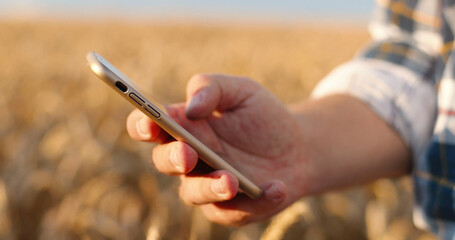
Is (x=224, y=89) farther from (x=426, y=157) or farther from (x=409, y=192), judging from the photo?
(x=409, y=192)

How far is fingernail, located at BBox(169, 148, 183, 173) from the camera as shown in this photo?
0.80 meters

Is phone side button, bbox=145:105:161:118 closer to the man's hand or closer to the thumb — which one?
the man's hand

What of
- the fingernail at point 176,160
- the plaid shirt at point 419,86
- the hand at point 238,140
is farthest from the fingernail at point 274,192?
the plaid shirt at point 419,86

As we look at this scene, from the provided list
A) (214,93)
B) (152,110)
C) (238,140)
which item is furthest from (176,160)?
(238,140)

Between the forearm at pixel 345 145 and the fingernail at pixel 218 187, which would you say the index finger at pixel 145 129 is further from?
the forearm at pixel 345 145

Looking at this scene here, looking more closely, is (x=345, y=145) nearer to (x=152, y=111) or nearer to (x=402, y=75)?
(x=402, y=75)

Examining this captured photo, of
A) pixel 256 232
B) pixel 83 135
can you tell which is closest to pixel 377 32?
pixel 256 232

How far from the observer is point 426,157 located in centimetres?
124

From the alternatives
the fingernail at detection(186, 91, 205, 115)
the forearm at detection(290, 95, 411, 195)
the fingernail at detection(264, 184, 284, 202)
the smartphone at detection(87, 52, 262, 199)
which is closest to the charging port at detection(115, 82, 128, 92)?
the smartphone at detection(87, 52, 262, 199)

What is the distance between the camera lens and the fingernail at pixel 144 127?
2.83 feet

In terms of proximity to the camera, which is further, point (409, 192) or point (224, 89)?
point (409, 192)

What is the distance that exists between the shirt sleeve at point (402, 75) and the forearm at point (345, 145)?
0.14 ft

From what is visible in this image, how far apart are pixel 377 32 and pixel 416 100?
35 cm

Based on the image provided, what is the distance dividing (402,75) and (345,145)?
329 millimetres
